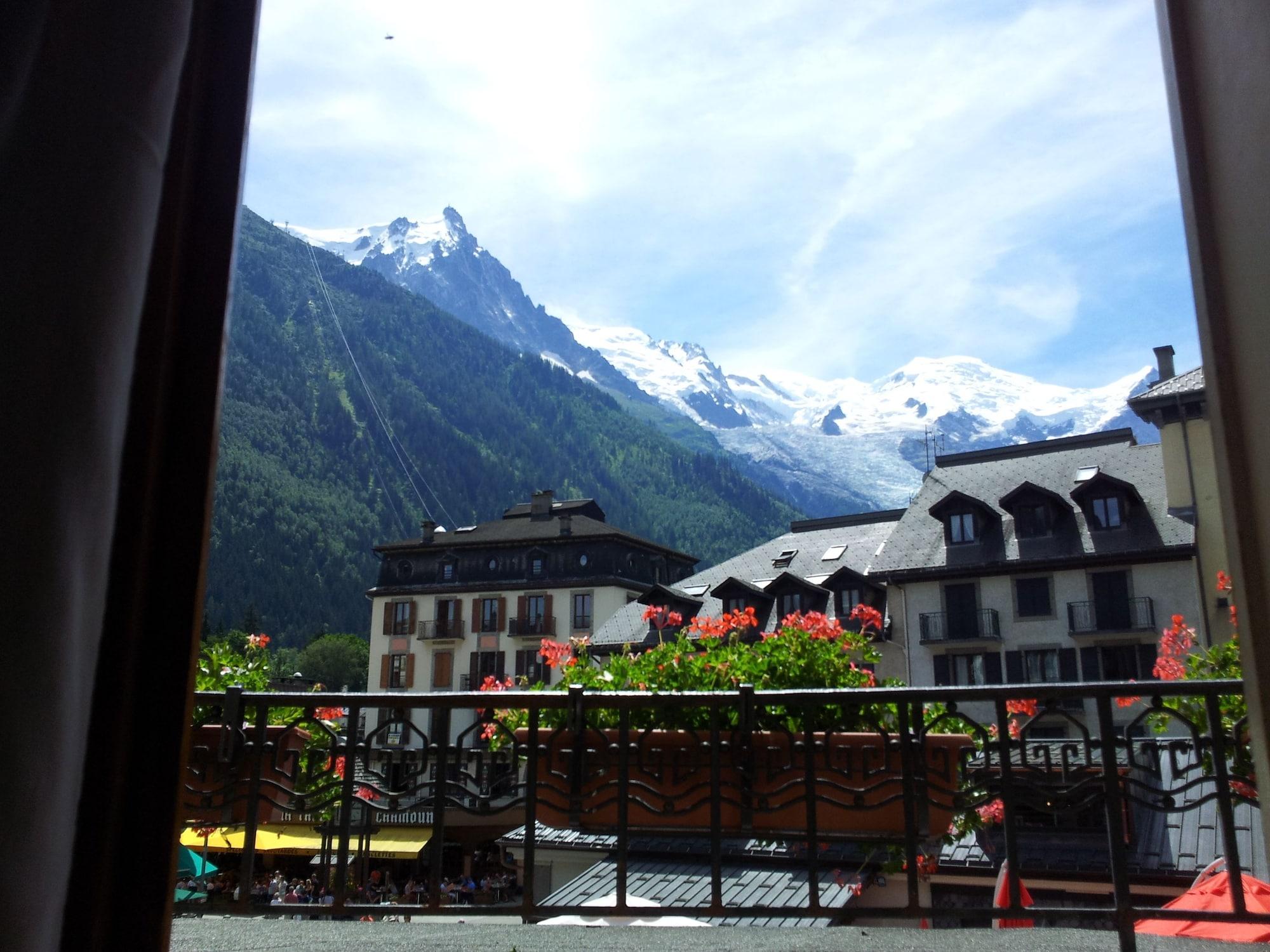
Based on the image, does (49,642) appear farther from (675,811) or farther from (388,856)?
(388,856)

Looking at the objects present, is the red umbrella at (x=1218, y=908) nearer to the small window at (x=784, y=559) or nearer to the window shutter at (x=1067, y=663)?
the window shutter at (x=1067, y=663)

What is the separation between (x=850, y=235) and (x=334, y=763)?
18.4 ft

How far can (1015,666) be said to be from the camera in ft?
79.4

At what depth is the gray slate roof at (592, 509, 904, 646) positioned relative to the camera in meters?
30.2

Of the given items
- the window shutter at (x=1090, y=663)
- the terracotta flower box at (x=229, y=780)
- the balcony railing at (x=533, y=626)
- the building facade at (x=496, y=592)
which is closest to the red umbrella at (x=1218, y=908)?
the terracotta flower box at (x=229, y=780)

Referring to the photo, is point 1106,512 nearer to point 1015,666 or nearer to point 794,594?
point 1015,666

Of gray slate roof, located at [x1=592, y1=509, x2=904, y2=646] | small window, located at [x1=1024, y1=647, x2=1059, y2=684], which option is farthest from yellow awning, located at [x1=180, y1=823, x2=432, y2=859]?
small window, located at [x1=1024, y1=647, x2=1059, y2=684]

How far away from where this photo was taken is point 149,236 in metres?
1.06

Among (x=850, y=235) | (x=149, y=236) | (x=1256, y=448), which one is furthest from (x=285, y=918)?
(x=850, y=235)

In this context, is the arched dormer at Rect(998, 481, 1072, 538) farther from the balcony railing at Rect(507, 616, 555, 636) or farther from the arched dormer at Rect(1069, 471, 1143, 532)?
the balcony railing at Rect(507, 616, 555, 636)

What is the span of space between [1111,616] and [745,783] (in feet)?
76.6

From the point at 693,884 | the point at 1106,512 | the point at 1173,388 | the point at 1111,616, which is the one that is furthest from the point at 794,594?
the point at 693,884

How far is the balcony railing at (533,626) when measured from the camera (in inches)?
1506

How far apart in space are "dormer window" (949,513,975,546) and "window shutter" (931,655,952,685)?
3031 millimetres
